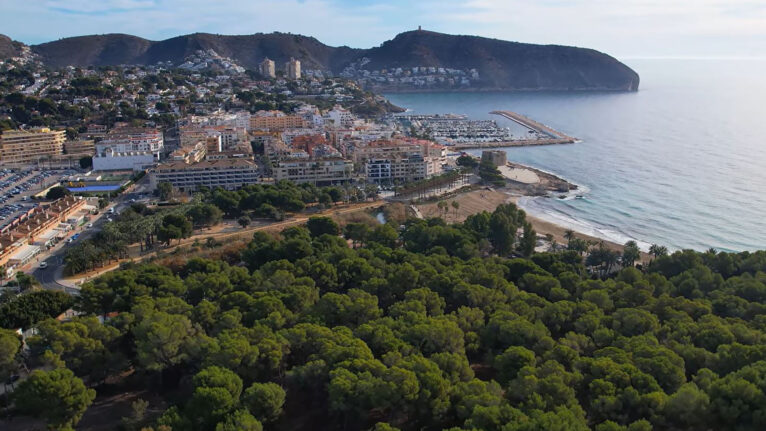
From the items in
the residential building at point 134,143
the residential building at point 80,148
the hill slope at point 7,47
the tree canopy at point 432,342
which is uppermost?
the hill slope at point 7,47

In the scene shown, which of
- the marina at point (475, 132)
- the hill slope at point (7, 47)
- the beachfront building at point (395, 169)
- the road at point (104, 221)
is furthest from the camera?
the hill slope at point (7, 47)

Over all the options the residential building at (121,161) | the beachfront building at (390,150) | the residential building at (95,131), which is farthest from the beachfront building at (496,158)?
the residential building at (95,131)

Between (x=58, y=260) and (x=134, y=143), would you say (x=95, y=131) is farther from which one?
(x=58, y=260)

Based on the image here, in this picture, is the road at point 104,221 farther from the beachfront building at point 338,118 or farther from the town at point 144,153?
the beachfront building at point 338,118

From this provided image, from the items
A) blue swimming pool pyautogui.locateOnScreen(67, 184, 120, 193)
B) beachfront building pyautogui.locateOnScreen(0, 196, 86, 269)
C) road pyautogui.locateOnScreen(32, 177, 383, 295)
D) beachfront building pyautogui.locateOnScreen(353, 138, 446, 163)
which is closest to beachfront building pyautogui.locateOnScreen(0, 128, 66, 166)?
blue swimming pool pyautogui.locateOnScreen(67, 184, 120, 193)

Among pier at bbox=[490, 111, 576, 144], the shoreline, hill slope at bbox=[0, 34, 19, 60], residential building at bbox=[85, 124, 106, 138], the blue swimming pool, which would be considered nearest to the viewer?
the shoreline

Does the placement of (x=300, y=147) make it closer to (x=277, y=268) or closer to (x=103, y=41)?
(x=277, y=268)

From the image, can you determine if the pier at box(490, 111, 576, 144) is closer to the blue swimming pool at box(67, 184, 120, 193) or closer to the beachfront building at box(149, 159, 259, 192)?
the beachfront building at box(149, 159, 259, 192)

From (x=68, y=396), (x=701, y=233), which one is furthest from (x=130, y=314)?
(x=701, y=233)
